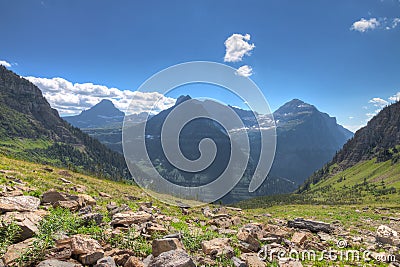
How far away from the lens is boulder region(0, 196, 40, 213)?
10.8 meters

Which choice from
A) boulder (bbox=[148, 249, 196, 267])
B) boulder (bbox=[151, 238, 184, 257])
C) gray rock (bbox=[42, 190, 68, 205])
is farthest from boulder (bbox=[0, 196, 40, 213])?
boulder (bbox=[148, 249, 196, 267])

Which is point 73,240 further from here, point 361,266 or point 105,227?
point 361,266

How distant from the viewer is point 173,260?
767 centimetres

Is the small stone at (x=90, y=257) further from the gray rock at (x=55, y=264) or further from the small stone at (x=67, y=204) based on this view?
the small stone at (x=67, y=204)

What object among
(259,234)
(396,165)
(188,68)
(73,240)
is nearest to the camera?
(73,240)

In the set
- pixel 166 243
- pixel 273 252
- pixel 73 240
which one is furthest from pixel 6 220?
pixel 273 252

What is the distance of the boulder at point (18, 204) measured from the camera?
10.8m

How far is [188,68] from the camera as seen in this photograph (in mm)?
12438

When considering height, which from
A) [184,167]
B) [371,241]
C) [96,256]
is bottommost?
[371,241]

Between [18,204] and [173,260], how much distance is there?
355 inches

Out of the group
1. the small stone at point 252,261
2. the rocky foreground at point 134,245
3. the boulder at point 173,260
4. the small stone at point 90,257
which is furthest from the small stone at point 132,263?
the small stone at point 252,261

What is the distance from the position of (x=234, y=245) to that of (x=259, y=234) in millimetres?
3113
